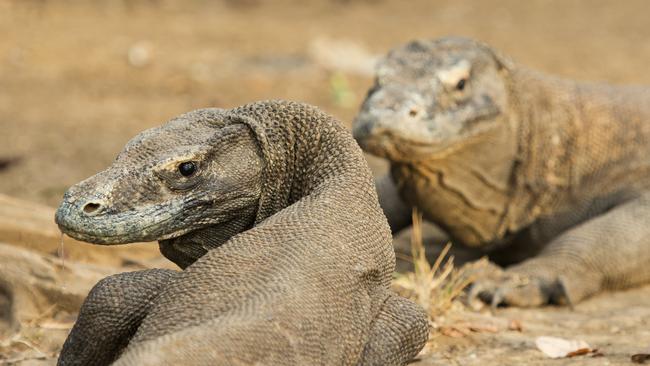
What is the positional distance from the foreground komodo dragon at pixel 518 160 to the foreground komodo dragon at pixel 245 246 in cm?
211

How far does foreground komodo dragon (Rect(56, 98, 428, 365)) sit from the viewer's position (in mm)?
2918

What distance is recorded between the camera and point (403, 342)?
343 cm

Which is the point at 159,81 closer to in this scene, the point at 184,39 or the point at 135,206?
the point at 184,39

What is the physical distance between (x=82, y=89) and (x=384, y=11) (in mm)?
5588

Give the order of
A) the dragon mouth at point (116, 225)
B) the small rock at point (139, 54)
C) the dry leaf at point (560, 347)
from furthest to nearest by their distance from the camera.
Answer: the small rock at point (139, 54)
the dry leaf at point (560, 347)
the dragon mouth at point (116, 225)

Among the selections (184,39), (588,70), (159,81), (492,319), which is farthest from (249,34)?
(492,319)

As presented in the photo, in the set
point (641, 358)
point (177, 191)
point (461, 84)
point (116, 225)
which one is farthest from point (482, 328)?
point (461, 84)

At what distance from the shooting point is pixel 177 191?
3.53 metres

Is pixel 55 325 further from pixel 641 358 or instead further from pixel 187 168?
pixel 641 358

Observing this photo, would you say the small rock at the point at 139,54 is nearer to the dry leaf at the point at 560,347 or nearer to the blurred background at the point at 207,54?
the blurred background at the point at 207,54

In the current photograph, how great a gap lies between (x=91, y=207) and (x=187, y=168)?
0.32 m

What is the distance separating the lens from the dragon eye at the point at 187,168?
11.5ft

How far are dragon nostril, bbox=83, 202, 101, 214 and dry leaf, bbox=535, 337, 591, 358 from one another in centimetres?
185

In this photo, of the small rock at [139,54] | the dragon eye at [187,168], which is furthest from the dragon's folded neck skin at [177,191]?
the small rock at [139,54]
